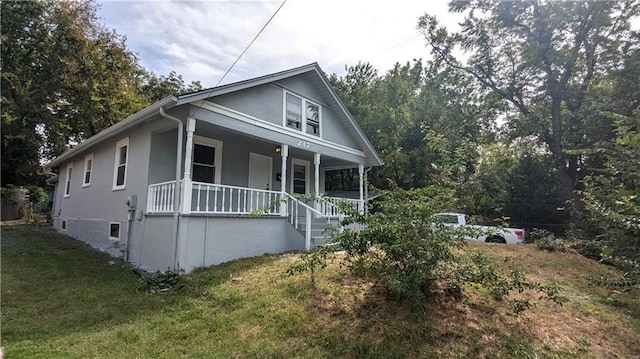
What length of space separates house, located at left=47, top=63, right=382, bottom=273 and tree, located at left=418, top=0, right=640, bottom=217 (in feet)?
31.6

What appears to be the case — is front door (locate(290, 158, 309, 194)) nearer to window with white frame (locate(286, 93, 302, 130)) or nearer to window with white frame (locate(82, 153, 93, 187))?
window with white frame (locate(286, 93, 302, 130))

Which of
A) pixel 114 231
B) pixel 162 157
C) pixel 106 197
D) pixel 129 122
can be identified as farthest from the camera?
pixel 106 197

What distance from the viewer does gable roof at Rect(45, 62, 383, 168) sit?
6988 mm

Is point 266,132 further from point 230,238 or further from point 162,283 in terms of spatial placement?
point 162,283

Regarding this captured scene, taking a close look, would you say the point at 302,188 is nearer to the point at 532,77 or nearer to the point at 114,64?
the point at 114,64

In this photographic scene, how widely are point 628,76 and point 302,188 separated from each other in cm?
1474

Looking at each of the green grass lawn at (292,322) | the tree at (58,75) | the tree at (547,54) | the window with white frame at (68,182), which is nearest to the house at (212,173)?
the window with white frame at (68,182)

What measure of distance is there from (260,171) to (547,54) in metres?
14.3

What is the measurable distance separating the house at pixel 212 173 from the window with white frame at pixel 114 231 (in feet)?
0.09

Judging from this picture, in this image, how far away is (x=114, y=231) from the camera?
915cm

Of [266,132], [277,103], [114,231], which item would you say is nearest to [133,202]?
[114,231]

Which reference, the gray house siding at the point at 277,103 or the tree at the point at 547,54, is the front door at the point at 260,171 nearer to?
the gray house siding at the point at 277,103

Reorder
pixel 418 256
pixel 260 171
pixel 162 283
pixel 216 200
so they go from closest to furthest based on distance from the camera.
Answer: pixel 418 256, pixel 162 283, pixel 216 200, pixel 260 171

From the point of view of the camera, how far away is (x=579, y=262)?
26.3 ft
